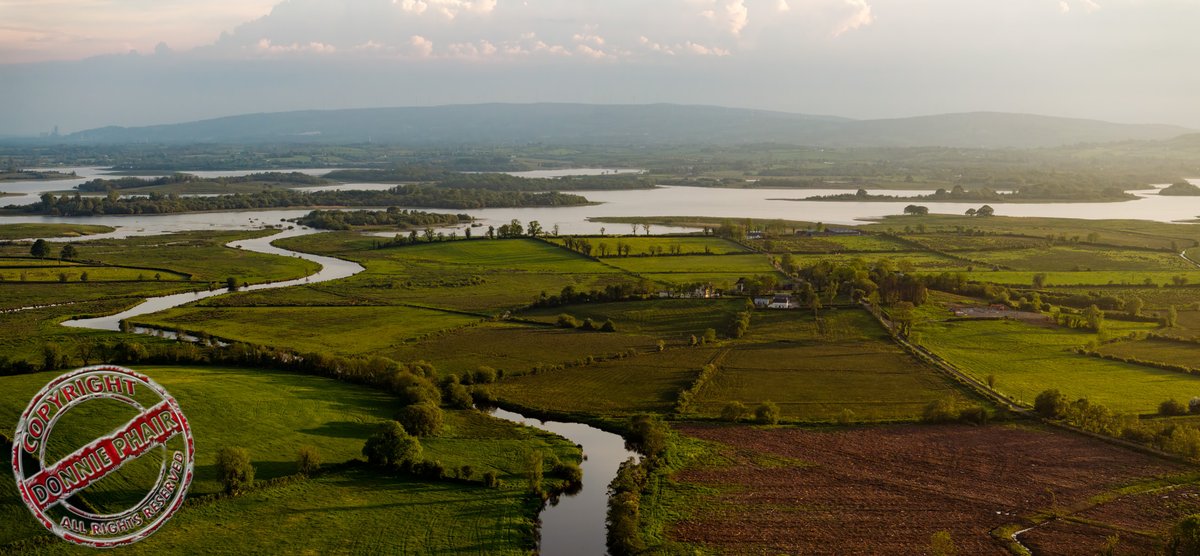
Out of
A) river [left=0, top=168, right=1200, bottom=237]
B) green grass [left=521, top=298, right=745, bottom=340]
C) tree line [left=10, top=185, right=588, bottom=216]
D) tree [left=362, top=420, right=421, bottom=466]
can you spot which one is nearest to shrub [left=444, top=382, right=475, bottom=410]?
tree [left=362, top=420, right=421, bottom=466]

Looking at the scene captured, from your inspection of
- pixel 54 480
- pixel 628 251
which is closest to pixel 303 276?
pixel 628 251

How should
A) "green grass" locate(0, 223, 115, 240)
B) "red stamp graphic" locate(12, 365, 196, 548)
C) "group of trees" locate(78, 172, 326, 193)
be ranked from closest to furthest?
"red stamp graphic" locate(12, 365, 196, 548), "green grass" locate(0, 223, 115, 240), "group of trees" locate(78, 172, 326, 193)

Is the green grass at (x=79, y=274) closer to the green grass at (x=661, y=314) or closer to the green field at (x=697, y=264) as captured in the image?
the green grass at (x=661, y=314)

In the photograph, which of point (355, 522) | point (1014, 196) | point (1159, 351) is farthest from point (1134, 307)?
point (1014, 196)

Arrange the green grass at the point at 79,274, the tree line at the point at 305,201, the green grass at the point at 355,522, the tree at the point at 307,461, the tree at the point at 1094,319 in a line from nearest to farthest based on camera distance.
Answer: the green grass at the point at 355,522 → the tree at the point at 307,461 → the tree at the point at 1094,319 → the green grass at the point at 79,274 → the tree line at the point at 305,201

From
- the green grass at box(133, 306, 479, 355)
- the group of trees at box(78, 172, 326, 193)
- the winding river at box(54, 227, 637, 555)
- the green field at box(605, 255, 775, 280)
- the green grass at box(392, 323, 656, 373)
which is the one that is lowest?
the winding river at box(54, 227, 637, 555)

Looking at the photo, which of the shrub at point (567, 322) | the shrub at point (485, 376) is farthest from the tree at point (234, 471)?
the shrub at point (567, 322)

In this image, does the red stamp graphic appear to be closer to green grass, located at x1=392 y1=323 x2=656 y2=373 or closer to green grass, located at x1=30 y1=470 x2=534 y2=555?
green grass, located at x1=30 y1=470 x2=534 y2=555
